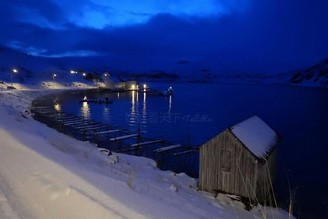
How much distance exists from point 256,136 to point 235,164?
11.4ft

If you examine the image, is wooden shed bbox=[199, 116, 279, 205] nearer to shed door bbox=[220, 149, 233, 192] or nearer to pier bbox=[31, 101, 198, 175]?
shed door bbox=[220, 149, 233, 192]

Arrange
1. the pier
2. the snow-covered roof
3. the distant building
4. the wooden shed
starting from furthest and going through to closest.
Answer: the distant building
the pier
the snow-covered roof
the wooden shed

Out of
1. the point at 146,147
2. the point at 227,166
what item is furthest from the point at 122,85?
the point at 227,166

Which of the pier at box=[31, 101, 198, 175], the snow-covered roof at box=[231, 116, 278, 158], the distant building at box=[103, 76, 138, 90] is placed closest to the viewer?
the snow-covered roof at box=[231, 116, 278, 158]

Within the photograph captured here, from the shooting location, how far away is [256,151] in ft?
60.4

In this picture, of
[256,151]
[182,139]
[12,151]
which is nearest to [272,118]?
[182,139]

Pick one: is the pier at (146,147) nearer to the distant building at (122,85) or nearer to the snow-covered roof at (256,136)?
the snow-covered roof at (256,136)

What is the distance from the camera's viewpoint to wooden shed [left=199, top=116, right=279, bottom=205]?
17.8m

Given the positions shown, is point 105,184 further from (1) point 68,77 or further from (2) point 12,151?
(1) point 68,77

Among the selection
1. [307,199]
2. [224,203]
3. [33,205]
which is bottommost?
[307,199]

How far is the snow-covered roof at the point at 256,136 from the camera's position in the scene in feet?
60.5

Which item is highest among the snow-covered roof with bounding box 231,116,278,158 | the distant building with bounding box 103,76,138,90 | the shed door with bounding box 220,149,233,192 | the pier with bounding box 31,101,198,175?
the distant building with bounding box 103,76,138,90

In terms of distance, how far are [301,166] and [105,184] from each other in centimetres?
3031

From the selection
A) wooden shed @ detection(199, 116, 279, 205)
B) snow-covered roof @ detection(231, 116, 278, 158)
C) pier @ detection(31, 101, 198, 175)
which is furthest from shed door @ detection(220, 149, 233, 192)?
pier @ detection(31, 101, 198, 175)
